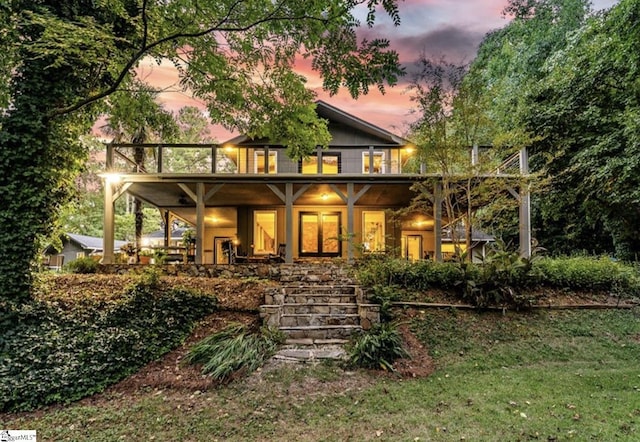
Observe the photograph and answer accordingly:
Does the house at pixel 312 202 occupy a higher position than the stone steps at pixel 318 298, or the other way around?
the house at pixel 312 202

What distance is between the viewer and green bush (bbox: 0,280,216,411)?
14.4 ft

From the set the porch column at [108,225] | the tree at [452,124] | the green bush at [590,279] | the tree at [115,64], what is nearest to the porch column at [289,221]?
the tree at [115,64]

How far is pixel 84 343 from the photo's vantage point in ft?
16.5

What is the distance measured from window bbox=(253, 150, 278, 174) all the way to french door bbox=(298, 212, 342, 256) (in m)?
2.12

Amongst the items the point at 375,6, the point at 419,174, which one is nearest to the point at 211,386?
the point at 375,6

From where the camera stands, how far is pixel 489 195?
28.1ft

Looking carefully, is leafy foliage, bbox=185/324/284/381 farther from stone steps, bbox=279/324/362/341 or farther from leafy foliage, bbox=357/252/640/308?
leafy foliage, bbox=357/252/640/308

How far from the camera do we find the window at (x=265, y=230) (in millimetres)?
13672

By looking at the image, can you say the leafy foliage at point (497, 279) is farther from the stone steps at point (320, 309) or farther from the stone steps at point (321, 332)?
the stone steps at point (321, 332)

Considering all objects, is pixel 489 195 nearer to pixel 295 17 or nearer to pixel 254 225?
pixel 295 17

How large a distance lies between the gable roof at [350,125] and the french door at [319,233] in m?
3.46

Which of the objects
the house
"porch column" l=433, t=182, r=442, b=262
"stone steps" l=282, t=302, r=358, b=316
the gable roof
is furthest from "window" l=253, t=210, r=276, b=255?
"stone steps" l=282, t=302, r=358, b=316

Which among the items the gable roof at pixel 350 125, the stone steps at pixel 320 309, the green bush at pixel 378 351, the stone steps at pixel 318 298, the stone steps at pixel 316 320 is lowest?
the green bush at pixel 378 351

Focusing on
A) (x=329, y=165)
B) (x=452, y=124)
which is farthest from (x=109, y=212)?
(x=452, y=124)
